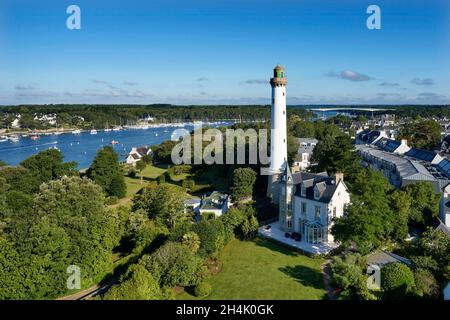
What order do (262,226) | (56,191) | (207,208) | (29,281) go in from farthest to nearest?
(207,208), (262,226), (56,191), (29,281)

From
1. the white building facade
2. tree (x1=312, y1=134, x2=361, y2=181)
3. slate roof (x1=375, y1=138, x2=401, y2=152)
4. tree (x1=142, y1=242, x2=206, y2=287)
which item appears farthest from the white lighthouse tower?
slate roof (x1=375, y1=138, x2=401, y2=152)

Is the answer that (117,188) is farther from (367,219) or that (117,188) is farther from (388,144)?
(388,144)

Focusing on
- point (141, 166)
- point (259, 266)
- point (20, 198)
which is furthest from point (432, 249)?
point (141, 166)

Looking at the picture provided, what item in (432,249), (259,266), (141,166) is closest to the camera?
(432,249)

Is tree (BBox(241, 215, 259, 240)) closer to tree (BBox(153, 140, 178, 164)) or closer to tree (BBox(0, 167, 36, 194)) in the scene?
tree (BBox(0, 167, 36, 194))

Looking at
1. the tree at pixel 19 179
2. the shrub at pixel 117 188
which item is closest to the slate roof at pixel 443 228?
the shrub at pixel 117 188

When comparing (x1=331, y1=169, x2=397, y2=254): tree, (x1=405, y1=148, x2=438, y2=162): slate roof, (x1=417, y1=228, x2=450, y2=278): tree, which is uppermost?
(x1=405, y1=148, x2=438, y2=162): slate roof

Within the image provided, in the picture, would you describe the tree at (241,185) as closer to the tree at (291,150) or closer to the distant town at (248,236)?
the distant town at (248,236)
